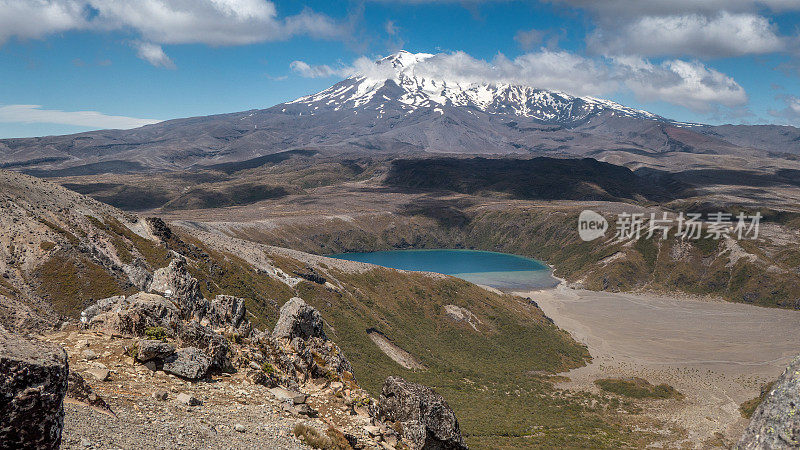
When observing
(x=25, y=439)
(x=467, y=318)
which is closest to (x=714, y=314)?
(x=467, y=318)

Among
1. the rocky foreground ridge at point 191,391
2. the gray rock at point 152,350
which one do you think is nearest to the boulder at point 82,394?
the rocky foreground ridge at point 191,391

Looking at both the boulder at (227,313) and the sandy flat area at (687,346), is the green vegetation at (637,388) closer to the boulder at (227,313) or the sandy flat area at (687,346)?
the sandy flat area at (687,346)

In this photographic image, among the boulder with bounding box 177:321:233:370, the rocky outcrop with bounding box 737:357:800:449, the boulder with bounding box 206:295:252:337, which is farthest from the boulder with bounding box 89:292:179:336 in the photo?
the rocky outcrop with bounding box 737:357:800:449

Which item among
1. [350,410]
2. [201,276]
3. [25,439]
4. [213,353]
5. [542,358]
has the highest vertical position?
[25,439]

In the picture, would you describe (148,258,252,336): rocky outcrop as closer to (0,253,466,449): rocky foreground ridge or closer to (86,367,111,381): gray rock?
(0,253,466,449): rocky foreground ridge

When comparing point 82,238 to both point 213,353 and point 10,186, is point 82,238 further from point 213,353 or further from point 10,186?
point 213,353

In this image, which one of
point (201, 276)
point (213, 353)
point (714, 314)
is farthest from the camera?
point (714, 314)

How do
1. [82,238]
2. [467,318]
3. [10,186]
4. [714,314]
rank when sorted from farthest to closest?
[714,314] → [467,318] → [10,186] → [82,238]

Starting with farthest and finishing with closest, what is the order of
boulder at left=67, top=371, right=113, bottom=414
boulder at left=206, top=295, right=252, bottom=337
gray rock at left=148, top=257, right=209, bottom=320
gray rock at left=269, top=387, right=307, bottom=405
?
gray rock at left=148, top=257, right=209, bottom=320, boulder at left=206, top=295, right=252, bottom=337, gray rock at left=269, top=387, right=307, bottom=405, boulder at left=67, top=371, right=113, bottom=414

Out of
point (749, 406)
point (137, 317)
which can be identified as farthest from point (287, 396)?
point (749, 406)
